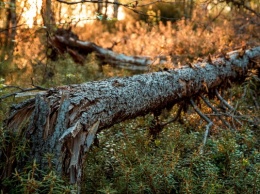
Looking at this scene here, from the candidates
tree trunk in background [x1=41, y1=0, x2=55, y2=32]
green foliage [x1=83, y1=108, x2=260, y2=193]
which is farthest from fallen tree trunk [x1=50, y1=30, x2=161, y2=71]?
green foliage [x1=83, y1=108, x2=260, y2=193]

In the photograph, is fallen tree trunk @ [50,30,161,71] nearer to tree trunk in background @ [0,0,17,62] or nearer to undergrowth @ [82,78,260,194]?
tree trunk in background @ [0,0,17,62]

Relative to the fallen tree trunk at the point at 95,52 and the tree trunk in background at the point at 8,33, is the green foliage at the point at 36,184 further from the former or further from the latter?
the tree trunk in background at the point at 8,33

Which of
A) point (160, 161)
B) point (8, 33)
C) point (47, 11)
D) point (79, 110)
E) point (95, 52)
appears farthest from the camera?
point (8, 33)

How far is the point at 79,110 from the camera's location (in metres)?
2.87

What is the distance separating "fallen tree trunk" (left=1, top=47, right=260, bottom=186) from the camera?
105 inches

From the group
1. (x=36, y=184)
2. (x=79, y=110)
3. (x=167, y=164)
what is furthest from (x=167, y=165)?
(x=36, y=184)

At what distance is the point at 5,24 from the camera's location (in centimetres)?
1103

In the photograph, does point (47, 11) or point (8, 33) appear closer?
point (47, 11)

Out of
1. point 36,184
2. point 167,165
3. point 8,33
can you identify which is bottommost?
point 167,165

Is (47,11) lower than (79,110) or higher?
higher

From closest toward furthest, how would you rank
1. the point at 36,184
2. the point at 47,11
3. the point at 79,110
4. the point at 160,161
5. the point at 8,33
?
the point at 36,184
the point at 79,110
the point at 160,161
the point at 47,11
the point at 8,33

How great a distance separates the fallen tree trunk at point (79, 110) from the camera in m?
2.66

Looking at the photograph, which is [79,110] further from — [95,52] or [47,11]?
[95,52]

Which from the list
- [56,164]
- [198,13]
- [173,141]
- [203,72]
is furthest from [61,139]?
[198,13]
